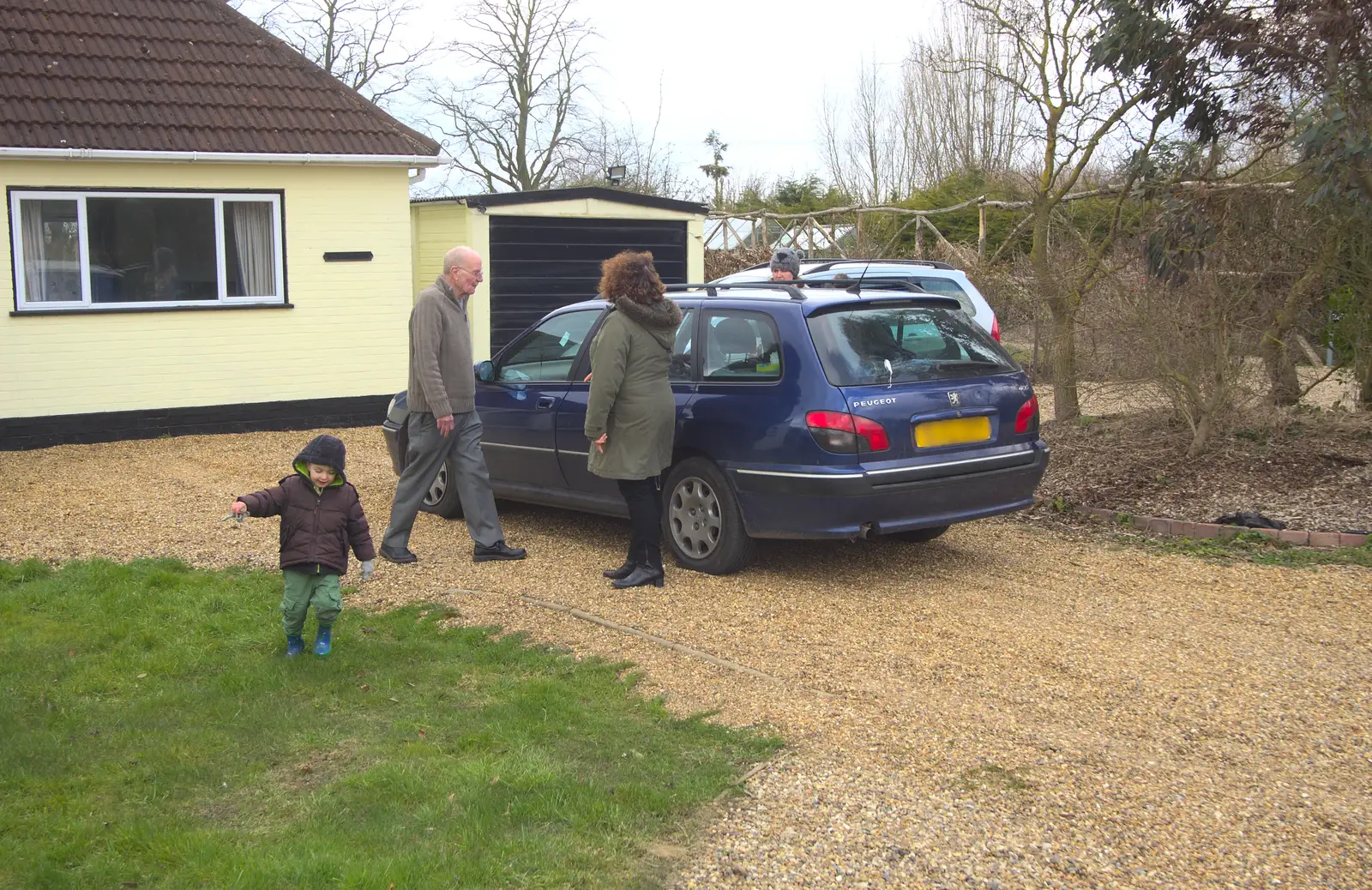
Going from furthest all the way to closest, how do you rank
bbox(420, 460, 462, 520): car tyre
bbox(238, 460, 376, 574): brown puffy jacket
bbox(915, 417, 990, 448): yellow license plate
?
bbox(420, 460, 462, 520): car tyre → bbox(915, 417, 990, 448): yellow license plate → bbox(238, 460, 376, 574): brown puffy jacket

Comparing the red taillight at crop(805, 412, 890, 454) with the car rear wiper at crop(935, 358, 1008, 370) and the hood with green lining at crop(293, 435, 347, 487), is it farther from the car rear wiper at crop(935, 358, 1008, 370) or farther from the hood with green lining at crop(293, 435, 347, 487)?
the hood with green lining at crop(293, 435, 347, 487)

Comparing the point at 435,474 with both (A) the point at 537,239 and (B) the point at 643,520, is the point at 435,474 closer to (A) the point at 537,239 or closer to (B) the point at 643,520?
(B) the point at 643,520

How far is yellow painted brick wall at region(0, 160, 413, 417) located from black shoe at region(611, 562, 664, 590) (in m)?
8.01

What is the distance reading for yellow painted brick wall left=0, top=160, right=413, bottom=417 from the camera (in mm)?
12836

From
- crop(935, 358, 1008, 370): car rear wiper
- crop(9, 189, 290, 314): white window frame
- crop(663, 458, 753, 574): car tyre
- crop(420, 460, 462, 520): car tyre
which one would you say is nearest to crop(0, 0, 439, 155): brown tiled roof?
crop(9, 189, 290, 314): white window frame

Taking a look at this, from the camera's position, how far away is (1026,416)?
25.3 feet

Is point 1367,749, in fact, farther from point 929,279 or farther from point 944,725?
point 929,279

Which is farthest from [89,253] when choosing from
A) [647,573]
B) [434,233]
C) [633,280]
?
[647,573]

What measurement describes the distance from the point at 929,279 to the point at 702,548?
581 cm

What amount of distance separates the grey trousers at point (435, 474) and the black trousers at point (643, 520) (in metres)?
1.04

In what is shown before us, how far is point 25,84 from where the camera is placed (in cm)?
1305

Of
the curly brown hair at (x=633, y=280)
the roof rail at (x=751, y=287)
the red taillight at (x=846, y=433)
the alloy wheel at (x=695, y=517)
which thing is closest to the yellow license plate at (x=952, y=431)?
the red taillight at (x=846, y=433)

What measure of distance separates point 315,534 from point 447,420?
1.86 metres

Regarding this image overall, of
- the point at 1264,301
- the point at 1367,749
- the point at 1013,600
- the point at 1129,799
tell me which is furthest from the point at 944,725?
the point at 1264,301
